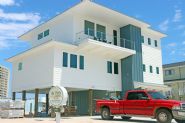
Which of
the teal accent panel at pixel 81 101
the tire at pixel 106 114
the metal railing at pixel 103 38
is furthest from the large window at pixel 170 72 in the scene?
the tire at pixel 106 114

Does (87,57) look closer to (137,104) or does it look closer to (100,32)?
(100,32)

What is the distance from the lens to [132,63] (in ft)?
99.7

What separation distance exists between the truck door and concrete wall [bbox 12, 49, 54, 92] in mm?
8340

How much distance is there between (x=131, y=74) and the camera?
30.1 metres

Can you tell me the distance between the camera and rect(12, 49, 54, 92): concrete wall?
2600 centimetres

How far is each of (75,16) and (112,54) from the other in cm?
537

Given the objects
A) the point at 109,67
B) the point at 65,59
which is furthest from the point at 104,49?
the point at 65,59

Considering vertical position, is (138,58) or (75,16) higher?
(75,16)

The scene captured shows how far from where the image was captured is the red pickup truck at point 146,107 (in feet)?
54.9

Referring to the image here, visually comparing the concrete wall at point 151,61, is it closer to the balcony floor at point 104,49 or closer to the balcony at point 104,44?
the balcony at point 104,44

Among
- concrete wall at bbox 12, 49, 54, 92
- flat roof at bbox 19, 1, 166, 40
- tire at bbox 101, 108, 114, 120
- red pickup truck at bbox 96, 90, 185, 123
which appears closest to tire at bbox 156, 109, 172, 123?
red pickup truck at bbox 96, 90, 185, 123

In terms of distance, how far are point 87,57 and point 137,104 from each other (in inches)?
408

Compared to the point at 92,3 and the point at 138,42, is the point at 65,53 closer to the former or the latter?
the point at 92,3

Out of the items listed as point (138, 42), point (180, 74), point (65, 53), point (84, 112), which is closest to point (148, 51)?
point (138, 42)
